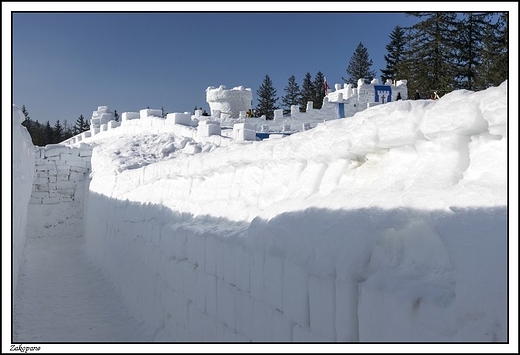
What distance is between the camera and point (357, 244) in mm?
2059

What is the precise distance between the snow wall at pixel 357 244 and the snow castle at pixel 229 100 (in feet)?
84.5

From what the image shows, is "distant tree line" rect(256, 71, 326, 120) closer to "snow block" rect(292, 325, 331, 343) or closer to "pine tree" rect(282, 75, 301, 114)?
"pine tree" rect(282, 75, 301, 114)

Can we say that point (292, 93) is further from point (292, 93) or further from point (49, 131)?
point (49, 131)

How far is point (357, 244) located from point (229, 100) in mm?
28245

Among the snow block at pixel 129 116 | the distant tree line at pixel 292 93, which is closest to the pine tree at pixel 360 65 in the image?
the distant tree line at pixel 292 93

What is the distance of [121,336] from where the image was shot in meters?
5.22

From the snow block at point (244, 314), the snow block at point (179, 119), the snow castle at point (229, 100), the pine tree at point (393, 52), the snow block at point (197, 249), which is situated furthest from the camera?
the pine tree at point (393, 52)

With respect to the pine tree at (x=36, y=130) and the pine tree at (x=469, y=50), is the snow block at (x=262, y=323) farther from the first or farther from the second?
the pine tree at (x=36, y=130)

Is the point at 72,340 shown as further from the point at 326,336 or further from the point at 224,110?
the point at 224,110

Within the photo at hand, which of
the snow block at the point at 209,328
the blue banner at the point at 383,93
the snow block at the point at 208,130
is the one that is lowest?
the snow block at the point at 209,328

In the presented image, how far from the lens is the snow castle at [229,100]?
2956 centimetres

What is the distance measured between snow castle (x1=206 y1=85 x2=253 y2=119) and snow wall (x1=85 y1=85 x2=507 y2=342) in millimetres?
25752

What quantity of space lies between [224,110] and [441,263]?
2867 centimetres

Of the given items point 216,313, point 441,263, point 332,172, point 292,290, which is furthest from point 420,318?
point 216,313
